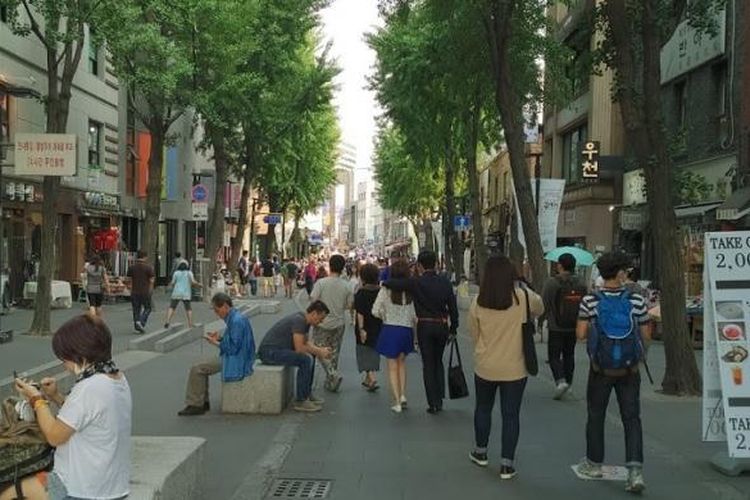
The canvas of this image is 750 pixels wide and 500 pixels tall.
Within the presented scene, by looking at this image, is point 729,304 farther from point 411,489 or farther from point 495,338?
point 411,489

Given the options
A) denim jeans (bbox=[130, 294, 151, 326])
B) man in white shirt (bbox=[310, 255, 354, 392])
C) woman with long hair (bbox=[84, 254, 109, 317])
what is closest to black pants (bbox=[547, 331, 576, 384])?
man in white shirt (bbox=[310, 255, 354, 392])

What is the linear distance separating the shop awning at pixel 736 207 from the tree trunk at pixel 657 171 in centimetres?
542

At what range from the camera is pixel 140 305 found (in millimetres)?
17391

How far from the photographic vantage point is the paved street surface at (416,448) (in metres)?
6.37

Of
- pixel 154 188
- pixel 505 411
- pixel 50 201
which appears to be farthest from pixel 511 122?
pixel 154 188

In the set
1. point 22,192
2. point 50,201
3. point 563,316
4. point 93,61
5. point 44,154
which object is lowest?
point 563,316

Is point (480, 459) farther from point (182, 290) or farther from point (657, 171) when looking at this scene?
point (182, 290)

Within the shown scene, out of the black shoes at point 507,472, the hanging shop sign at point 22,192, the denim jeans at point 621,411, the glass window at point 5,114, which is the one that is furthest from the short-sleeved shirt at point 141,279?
the denim jeans at point 621,411

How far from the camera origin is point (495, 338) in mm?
6746

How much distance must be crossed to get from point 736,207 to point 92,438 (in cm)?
1420

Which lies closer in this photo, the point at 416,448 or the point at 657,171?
the point at 416,448

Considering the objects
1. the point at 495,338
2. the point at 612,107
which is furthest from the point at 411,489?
the point at 612,107

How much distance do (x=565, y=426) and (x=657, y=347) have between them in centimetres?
859

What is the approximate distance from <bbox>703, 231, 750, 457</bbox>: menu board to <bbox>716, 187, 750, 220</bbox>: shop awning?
916 centimetres
